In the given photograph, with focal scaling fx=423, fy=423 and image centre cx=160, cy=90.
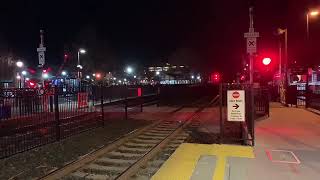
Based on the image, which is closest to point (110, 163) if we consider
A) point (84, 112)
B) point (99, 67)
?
point (84, 112)

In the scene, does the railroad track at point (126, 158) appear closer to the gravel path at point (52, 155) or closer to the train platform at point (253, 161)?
the gravel path at point (52, 155)

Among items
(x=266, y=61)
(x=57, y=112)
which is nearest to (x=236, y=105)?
→ (x=57, y=112)

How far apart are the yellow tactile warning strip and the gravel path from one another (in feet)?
8.41

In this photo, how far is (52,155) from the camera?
11.2 m

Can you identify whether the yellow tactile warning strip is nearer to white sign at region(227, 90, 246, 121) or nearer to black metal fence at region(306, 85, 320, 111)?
white sign at region(227, 90, 246, 121)

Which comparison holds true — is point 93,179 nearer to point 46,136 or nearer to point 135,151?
point 135,151

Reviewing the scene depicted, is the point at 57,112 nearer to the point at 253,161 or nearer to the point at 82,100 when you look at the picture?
the point at 82,100

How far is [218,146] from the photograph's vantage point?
11352 millimetres

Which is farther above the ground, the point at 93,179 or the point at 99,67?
the point at 99,67

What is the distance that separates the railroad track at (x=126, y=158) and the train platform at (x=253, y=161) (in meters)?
0.66

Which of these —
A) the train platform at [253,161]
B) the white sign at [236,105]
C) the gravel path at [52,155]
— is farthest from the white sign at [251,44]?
the white sign at [236,105]

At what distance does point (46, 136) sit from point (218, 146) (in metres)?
6.07

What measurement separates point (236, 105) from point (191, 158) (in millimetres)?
2343

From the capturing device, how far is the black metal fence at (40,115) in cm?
1220
